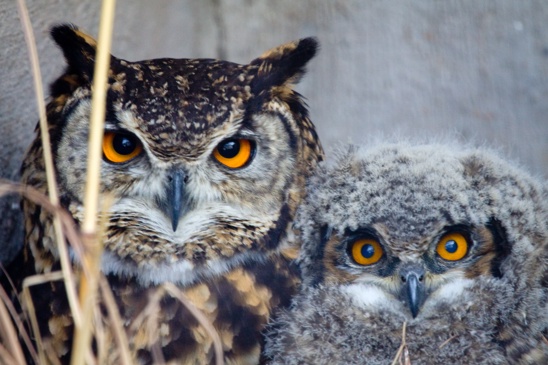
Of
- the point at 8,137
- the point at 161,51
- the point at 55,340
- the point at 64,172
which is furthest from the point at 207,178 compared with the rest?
the point at 161,51

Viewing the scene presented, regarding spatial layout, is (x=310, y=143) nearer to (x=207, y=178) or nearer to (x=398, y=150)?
(x=398, y=150)

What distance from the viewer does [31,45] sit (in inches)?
60.0

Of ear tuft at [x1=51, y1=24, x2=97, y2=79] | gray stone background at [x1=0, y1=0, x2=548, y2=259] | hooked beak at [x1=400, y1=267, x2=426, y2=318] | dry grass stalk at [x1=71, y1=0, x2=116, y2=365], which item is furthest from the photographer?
gray stone background at [x1=0, y1=0, x2=548, y2=259]

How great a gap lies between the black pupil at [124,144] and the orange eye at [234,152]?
183 millimetres

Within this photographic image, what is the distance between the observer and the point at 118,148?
6.03 feet

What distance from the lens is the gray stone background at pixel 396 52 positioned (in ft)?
8.99

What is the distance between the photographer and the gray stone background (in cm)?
274

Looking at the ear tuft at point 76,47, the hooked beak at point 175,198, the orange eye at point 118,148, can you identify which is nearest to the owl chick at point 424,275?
the hooked beak at point 175,198

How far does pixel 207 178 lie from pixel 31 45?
0.51 meters

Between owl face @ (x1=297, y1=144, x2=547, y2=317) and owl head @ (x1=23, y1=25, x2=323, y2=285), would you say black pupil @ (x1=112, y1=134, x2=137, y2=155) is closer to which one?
owl head @ (x1=23, y1=25, x2=323, y2=285)

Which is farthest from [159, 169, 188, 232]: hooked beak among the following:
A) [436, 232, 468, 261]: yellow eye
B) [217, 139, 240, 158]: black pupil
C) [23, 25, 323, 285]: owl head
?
[436, 232, 468, 261]: yellow eye

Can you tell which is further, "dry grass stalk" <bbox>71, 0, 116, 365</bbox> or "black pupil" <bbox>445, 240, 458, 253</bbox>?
"black pupil" <bbox>445, 240, 458, 253</bbox>

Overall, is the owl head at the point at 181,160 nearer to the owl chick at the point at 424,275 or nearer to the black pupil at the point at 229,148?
the black pupil at the point at 229,148

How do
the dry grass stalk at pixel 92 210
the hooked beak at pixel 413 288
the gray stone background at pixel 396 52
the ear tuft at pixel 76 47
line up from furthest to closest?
1. the gray stone background at pixel 396 52
2. the ear tuft at pixel 76 47
3. the hooked beak at pixel 413 288
4. the dry grass stalk at pixel 92 210
